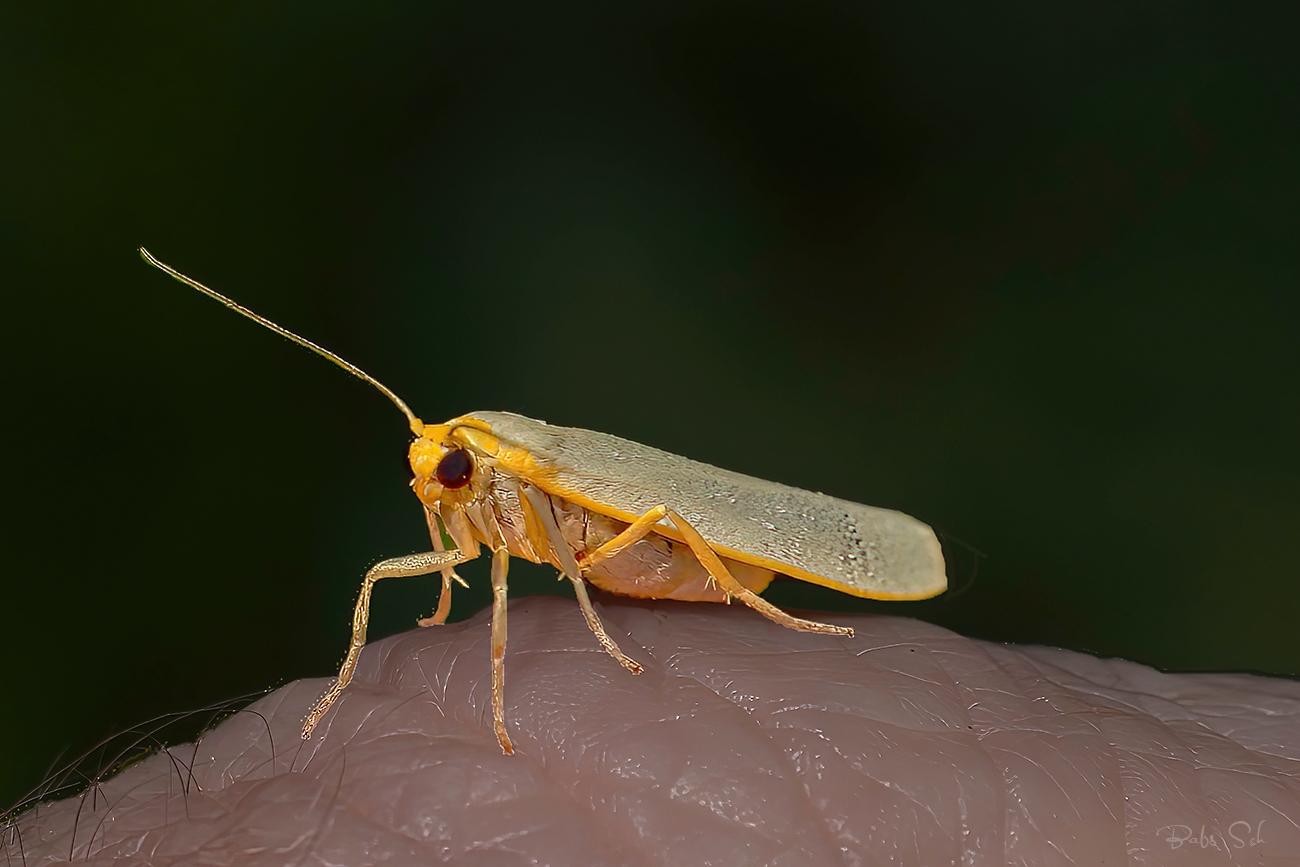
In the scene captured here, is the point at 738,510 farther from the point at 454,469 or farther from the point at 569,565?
the point at 454,469

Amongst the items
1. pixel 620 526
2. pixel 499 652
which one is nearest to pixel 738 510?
pixel 620 526

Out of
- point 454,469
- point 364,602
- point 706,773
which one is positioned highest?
point 454,469

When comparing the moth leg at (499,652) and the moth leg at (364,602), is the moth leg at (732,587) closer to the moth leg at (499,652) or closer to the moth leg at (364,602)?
the moth leg at (499,652)

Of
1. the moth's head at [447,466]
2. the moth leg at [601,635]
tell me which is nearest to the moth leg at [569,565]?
the moth leg at [601,635]

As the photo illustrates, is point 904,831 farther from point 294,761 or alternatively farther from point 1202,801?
point 294,761

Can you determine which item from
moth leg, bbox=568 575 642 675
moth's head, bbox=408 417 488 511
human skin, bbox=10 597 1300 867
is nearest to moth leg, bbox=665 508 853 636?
human skin, bbox=10 597 1300 867

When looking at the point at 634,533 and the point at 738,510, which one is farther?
the point at 738,510

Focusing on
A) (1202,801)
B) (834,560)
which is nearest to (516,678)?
(834,560)
